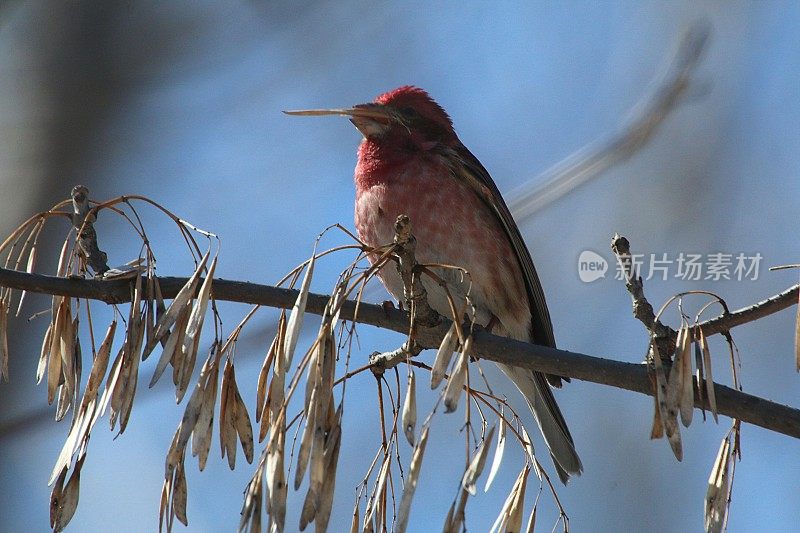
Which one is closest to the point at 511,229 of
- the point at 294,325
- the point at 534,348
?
the point at 534,348

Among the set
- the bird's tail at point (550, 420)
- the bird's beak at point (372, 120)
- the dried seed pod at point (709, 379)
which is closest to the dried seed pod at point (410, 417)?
the dried seed pod at point (709, 379)

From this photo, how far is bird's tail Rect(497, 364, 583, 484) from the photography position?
16.3ft

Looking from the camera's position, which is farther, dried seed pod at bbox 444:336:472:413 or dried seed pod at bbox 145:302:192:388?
dried seed pod at bbox 145:302:192:388

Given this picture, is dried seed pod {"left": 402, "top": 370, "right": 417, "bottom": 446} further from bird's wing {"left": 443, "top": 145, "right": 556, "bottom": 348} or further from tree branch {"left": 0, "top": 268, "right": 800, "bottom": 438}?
bird's wing {"left": 443, "top": 145, "right": 556, "bottom": 348}

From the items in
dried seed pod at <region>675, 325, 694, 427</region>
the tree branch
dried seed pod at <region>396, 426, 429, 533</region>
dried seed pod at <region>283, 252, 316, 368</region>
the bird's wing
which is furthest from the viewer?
the bird's wing

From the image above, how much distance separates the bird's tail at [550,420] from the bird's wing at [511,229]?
0.26 meters

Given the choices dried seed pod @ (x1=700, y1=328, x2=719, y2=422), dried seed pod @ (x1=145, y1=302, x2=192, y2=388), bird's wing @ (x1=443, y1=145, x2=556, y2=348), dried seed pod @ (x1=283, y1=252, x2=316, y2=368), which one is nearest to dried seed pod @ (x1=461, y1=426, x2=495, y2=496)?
dried seed pod @ (x1=283, y1=252, x2=316, y2=368)

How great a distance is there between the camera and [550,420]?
17.1ft

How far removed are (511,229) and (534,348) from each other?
6.67ft

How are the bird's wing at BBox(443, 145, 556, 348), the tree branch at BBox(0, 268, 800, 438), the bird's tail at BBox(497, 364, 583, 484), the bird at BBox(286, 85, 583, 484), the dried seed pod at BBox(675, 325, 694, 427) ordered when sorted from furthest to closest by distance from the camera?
the bird's wing at BBox(443, 145, 556, 348) → the bird at BBox(286, 85, 583, 484) → the bird's tail at BBox(497, 364, 583, 484) → the tree branch at BBox(0, 268, 800, 438) → the dried seed pod at BBox(675, 325, 694, 427)

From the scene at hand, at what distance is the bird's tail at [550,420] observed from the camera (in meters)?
4.96

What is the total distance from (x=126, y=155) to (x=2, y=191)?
1022mm

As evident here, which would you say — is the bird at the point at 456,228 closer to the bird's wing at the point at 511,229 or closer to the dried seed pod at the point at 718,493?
the bird's wing at the point at 511,229

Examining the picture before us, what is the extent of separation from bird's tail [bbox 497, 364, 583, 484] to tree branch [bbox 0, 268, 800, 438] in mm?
1615
